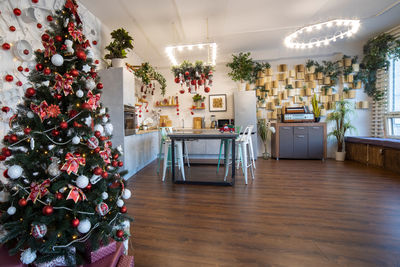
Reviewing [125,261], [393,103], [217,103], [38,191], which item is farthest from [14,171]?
[393,103]

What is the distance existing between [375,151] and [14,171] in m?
5.82

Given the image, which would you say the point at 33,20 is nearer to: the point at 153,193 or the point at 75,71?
the point at 75,71

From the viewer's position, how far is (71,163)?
1022 millimetres

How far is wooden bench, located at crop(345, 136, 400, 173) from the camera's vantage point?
3.66 metres

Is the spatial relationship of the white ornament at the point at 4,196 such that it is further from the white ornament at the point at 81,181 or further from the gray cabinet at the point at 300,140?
the gray cabinet at the point at 300,140

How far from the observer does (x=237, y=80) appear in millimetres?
5457

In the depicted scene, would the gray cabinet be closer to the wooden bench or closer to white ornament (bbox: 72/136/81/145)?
the wooden bench

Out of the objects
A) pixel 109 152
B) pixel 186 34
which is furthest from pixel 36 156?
pixel 186 34

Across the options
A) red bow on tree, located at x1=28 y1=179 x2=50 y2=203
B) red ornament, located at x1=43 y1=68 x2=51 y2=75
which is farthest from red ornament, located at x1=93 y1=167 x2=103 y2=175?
red ornament, located at x1=43 y1=68 x2=51 y2=75

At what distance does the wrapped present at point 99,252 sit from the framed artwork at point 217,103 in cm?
495

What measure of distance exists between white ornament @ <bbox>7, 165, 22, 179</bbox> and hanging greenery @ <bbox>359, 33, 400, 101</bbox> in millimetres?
6257

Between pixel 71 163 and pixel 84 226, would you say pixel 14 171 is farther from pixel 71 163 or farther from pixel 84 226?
pixel 84 226

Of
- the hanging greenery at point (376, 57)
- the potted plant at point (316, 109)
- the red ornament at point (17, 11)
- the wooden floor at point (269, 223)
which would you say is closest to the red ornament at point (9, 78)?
the red ornament at point (17, 11)

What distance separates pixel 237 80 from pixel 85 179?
5106mm
